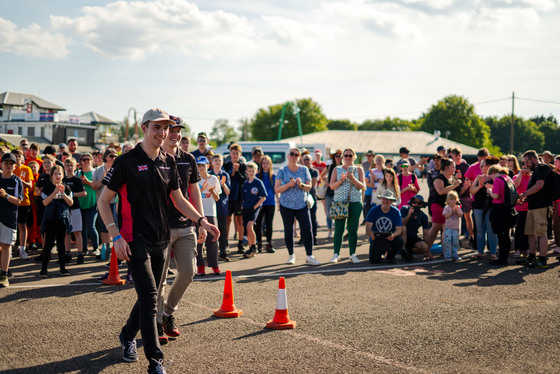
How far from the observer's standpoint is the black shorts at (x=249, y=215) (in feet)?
35.3

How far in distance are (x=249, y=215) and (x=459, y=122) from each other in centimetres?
8889

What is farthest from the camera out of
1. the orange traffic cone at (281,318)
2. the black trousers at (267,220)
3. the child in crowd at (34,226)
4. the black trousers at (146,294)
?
the black trousers at (267,220)

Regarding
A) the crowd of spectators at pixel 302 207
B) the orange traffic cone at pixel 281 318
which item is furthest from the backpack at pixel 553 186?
the orange traffic cone at pixel 281 318

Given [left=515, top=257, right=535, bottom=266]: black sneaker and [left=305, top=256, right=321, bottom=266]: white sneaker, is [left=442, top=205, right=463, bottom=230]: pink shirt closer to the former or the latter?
[left=515, top=257, right=535, bottom=266]: black sneaker

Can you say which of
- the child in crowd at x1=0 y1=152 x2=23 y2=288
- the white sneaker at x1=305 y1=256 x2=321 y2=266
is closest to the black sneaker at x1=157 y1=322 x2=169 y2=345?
the child in crowd at x1=0 y1=152 x2=23 y2=288

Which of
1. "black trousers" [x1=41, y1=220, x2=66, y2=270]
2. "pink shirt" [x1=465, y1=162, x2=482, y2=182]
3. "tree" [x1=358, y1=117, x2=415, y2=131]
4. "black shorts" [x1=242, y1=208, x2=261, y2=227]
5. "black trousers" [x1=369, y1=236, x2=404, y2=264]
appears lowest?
"black trousers" [x1=369, y1=236, x2=404, y2=264]

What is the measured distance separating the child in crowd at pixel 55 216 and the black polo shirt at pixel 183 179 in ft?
14.2

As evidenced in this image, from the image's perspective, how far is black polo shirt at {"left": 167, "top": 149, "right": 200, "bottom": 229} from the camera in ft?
16.8

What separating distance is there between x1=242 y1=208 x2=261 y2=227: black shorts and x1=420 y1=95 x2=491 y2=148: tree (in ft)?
287

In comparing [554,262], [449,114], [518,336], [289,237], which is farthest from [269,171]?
[449,114]

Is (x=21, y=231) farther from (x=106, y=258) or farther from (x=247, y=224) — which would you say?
(x=247, y=224)

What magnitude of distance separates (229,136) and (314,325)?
13509 centimetres

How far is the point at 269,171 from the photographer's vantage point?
1165 cm

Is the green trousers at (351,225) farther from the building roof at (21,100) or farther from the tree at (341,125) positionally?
the tree at (341,125)
